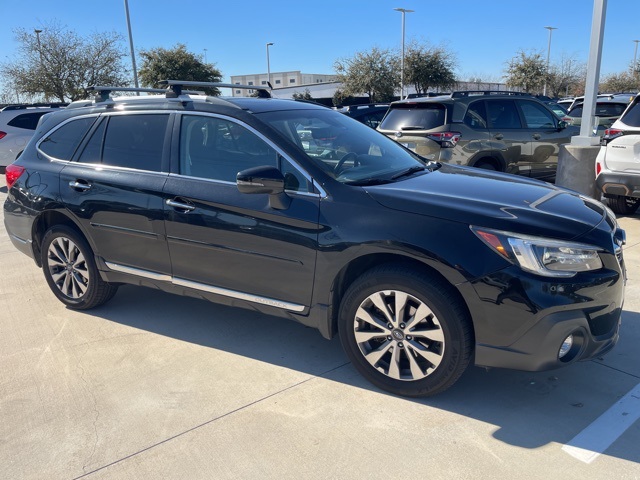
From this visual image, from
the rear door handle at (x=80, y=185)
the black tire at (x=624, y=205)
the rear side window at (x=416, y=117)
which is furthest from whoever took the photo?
the rear side window at (x=416, y=117)

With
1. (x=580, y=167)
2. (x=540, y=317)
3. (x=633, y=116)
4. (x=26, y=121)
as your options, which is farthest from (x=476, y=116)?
(x=26, y=121)

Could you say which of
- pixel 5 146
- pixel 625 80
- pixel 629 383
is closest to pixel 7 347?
pixel 629 383

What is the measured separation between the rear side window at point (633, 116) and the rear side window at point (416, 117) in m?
2.31

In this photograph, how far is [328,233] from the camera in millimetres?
3244

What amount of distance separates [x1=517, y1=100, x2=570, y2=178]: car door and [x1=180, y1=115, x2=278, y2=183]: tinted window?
6.31m

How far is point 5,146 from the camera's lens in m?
11.3

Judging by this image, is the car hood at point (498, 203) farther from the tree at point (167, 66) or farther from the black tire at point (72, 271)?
the tree at point (167, 66)

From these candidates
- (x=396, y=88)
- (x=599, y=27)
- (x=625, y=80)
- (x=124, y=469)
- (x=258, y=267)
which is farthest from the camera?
(x=625, y=80)

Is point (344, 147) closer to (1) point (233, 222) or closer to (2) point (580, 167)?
(1) point (233, 222)

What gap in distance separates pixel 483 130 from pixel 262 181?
5.70m

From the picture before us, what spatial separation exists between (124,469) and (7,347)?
1977 millimetres

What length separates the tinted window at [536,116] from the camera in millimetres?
8758

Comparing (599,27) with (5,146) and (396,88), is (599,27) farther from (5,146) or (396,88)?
(396,88)

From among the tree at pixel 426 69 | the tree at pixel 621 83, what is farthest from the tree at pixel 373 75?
the tree at pixel 621 83
